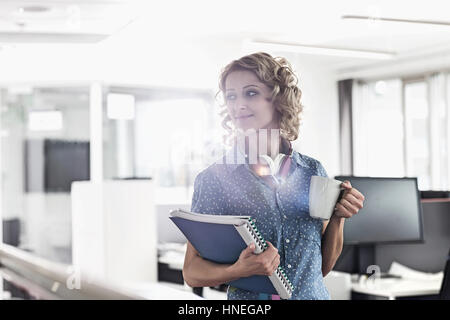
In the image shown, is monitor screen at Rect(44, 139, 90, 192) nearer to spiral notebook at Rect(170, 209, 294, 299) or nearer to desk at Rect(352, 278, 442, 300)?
desk at Rect(352, 278, 442, 300)

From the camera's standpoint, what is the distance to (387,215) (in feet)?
7.75

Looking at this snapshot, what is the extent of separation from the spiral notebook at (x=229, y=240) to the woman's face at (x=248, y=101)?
185 mm

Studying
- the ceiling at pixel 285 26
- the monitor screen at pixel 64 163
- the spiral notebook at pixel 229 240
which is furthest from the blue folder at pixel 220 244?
the monitor screen at pixel 64 163

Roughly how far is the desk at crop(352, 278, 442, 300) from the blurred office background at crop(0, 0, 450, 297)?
4.87 feet

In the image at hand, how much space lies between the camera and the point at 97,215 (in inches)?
134

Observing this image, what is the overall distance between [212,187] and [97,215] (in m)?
2.39

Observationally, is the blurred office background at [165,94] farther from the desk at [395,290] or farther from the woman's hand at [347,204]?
the woman's hand at [347,204]

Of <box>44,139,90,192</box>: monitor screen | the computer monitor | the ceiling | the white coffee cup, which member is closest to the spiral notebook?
the white coffee cup

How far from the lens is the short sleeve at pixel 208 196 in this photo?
3.63ft

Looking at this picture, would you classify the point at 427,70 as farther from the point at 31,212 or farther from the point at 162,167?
the point at 31,212

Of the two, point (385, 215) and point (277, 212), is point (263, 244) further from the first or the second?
point (385, 215)

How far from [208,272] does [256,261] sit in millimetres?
99

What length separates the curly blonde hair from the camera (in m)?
1.10

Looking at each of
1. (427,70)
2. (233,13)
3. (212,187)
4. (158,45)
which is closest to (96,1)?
(212,187)
